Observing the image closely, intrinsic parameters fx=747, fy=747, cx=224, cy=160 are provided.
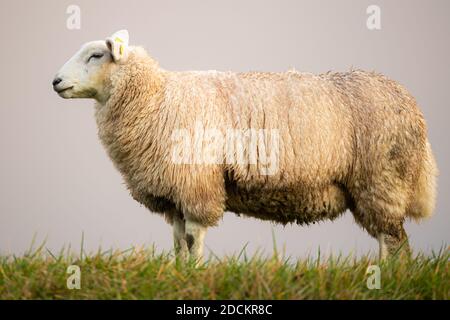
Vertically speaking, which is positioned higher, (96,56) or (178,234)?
(96,56)

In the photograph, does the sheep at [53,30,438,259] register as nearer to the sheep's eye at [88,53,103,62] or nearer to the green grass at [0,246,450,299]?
the sheep's eye at [88,53,103,62]

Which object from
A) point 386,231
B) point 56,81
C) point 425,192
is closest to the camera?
point 56,81

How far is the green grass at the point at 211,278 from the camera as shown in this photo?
641 centimetres

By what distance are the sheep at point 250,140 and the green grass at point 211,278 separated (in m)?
1.58

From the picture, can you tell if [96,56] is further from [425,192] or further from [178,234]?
[425,192]

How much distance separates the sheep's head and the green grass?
224 cm

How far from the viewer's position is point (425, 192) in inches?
380

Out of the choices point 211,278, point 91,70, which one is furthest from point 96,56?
point 211,278

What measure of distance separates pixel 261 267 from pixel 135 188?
8.62 ft

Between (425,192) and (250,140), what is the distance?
252 cm

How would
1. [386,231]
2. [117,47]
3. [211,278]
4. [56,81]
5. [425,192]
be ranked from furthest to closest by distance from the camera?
[425,192]
[386,231]
[117,47]
[56,81]
[211,278]

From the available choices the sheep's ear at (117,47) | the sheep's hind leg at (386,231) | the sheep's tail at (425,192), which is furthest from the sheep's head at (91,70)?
the sheep's tail at (425,192)
